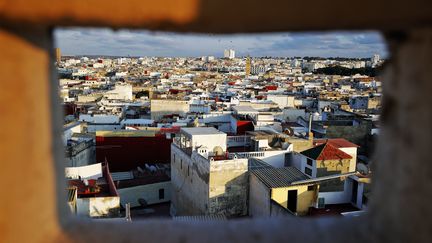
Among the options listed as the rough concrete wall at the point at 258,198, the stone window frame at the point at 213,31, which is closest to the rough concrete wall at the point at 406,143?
the stone window frame at the point at 213,31

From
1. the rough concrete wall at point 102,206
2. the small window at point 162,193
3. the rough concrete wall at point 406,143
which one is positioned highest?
the rough concrete wall at point 406,143

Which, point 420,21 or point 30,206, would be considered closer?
point 420,21

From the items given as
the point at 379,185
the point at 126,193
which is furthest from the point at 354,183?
the point at 379,185

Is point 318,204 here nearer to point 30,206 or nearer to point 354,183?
point 354,183

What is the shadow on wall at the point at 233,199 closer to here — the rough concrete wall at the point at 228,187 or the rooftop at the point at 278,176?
the rough concrete wall at the point at 228,187

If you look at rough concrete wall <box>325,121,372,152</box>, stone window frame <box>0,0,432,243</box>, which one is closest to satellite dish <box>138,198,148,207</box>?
rough concrete wall <box>325,121,372,152</box>

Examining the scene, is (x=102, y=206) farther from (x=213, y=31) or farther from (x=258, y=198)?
(x=213, y=31)
